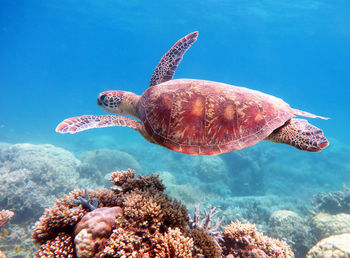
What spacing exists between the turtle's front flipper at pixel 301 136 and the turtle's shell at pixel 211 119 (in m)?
0.28

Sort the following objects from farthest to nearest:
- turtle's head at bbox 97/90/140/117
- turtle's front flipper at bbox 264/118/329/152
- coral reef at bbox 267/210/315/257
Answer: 1. coral reef at bbox 267/210/315/257
2. turtle's head at bbox 97/90/140/117
3. turtle's front flipper at bbox 264/118/329/152

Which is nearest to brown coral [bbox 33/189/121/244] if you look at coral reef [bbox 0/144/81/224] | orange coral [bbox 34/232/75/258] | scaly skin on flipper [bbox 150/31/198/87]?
orange coral [bbox 34/232/75/258]

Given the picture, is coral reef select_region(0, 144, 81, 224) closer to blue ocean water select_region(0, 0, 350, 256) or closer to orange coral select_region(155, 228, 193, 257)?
blue ocean water select_region(0, 0, 350, 256)

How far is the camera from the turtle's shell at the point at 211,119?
267 cm

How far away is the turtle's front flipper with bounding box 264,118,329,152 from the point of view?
279 cm

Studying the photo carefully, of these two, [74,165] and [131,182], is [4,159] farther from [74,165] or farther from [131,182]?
[131,182]

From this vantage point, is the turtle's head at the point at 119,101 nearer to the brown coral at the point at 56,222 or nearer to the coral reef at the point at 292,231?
the brown coral at the point at 56,222

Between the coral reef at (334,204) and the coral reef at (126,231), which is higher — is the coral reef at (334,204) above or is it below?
above

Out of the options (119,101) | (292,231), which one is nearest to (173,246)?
(119,101)

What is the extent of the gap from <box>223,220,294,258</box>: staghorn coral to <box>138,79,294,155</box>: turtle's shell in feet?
4.57

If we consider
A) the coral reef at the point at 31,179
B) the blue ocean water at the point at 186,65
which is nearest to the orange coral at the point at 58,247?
the coral reef at the point at 31,179

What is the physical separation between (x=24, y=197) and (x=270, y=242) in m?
8.69

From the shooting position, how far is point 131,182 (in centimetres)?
279

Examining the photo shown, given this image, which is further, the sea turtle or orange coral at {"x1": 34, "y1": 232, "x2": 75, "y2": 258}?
the sea turtle
